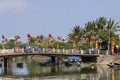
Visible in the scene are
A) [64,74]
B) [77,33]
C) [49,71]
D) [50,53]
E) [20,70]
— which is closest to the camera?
[64,74]

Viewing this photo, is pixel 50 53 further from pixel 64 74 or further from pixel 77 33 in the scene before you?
pixel 77 33

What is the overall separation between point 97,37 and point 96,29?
3482 mm

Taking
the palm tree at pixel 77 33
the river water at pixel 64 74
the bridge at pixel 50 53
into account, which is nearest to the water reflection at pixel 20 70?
the river water at pixel 64 74

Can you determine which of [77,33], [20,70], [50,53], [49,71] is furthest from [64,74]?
[77,33]

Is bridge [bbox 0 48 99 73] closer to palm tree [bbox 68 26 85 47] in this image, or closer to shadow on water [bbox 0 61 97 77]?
shadow on water [bbox 0 61 97 77]

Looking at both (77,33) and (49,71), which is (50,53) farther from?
(77,33)

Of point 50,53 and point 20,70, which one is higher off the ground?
point 50,53

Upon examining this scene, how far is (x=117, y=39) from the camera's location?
102 m

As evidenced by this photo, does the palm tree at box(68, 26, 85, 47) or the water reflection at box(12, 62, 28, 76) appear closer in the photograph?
the water reflection at box(12, 62, 28, 76)

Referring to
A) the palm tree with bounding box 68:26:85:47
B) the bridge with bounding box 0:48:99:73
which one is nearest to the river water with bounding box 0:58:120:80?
the bridge with bounding box 0:48:99:73

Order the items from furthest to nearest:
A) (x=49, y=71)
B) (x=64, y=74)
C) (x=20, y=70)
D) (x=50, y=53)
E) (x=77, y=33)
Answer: (x=77, y=33) < (x=50, y=53) < (x=20, y=70) < (x=49, y=71) < (x=64, y=74)

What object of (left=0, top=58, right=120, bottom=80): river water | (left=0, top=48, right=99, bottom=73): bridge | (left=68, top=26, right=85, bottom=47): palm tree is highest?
(left=68, top=26, right=85, bottom=47): palm tree

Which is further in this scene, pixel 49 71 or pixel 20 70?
pixel 20 70

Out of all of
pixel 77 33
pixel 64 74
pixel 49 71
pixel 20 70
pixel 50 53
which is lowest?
pixel 64 74
